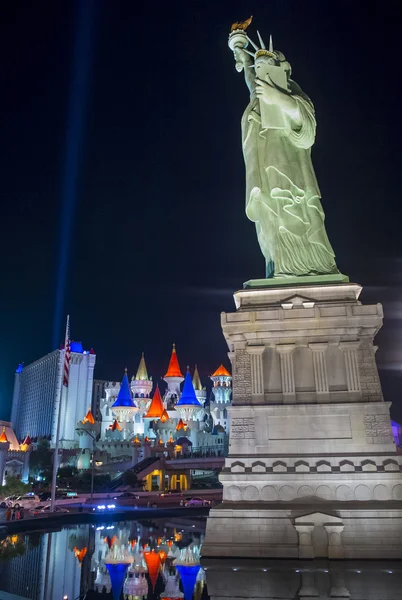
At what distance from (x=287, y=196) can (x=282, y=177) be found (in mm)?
774

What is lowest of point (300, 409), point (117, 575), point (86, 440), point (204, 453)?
point (117, 575)

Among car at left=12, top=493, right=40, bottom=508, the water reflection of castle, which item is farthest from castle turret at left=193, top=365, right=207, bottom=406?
the water reflection of castle

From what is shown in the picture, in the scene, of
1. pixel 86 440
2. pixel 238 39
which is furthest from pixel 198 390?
pixel 238 39

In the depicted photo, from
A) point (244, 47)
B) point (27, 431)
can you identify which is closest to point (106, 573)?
point (244, 47)

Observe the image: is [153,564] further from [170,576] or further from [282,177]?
[282,177]

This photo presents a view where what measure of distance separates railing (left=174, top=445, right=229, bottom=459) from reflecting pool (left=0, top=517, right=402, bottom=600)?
39.9 m

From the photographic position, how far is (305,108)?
1858cm

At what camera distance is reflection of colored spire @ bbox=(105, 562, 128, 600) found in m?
10.2

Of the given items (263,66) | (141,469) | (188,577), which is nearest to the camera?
(188,577)

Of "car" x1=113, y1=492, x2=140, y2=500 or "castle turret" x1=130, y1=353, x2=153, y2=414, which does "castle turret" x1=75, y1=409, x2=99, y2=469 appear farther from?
"car" x1=113, y1=492, x2=140, y2=500

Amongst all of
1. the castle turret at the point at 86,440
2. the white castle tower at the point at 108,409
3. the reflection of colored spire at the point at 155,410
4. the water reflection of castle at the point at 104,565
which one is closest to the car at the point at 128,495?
the castle turret at the point at 86,440

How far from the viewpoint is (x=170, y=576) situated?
11.5 metres

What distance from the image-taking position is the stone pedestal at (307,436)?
1244 cm

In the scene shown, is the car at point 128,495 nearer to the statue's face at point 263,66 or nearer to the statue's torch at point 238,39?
the statue's torch at point 238,39
